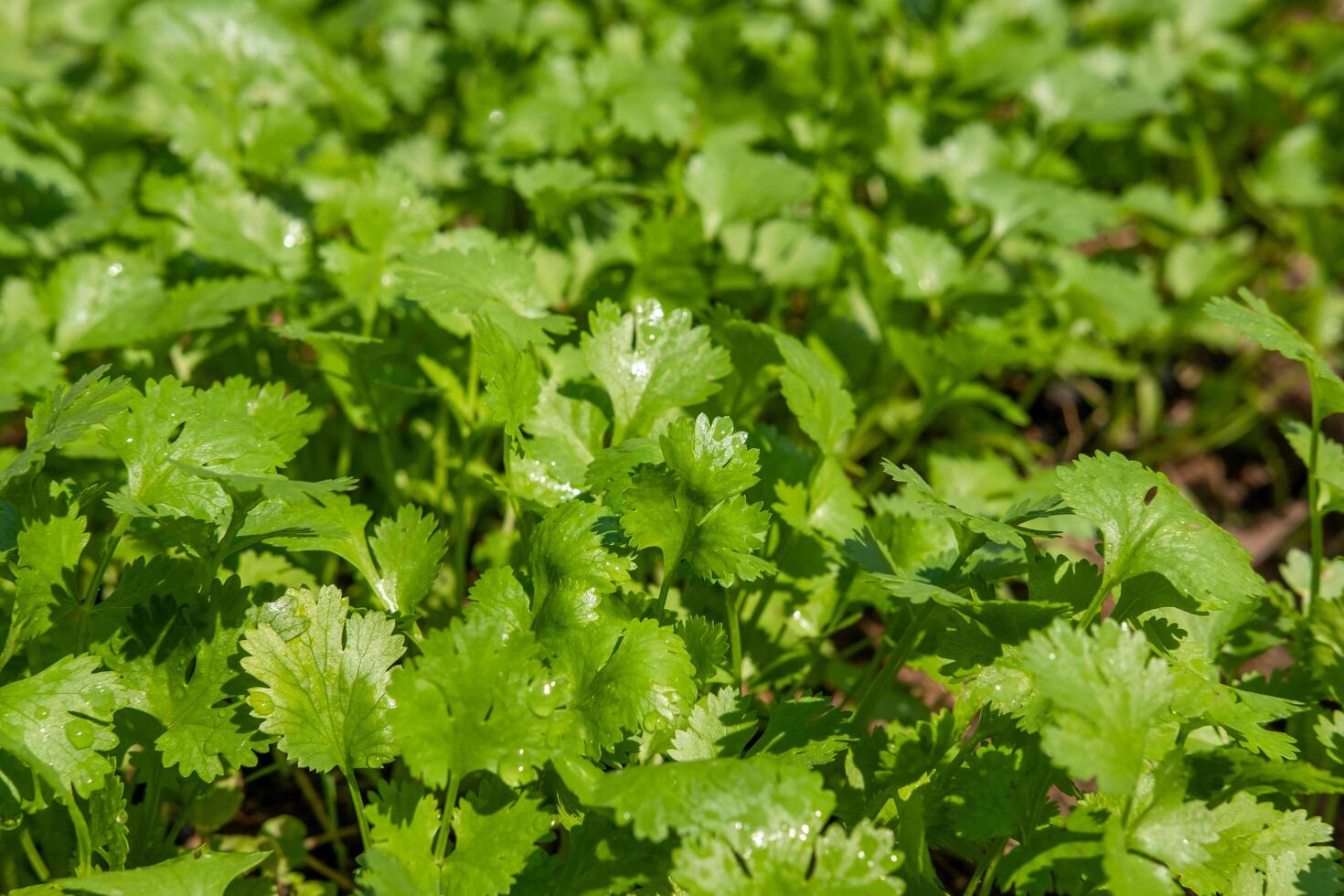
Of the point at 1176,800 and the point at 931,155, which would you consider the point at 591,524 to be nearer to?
the point at 1176,800

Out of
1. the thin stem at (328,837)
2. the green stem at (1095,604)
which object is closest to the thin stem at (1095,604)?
the green stem at (1095,604)

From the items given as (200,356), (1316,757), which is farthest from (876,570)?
(200,356)

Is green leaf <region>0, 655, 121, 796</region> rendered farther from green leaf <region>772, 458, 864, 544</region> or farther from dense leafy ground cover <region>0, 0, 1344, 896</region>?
green leaf <region>772, 458, 864, 544</region>

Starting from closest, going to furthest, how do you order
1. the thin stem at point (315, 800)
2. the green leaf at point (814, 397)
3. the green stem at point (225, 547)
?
the green stem at point (225, 547) < the green leaf at point (814, 397) < the thin stem at point (315, 800)

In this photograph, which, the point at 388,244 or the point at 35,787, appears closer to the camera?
the point at 35,787

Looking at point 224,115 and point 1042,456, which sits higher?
point 224,115

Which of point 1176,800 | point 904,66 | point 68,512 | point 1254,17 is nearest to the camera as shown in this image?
point 1176,800

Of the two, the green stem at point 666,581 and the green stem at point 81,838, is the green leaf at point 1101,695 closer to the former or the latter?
the green stem at point 666,581
